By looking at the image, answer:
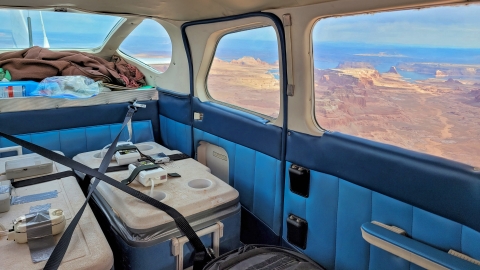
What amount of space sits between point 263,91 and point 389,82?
856mm

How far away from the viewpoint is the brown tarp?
276 cm

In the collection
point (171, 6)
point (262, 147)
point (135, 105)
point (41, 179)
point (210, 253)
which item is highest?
point (171, 6)

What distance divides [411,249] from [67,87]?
102 inches

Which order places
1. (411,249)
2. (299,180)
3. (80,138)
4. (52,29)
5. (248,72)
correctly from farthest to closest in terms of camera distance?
(52,29) < (80,138) < (248,72) < (299,180) < (411,249)

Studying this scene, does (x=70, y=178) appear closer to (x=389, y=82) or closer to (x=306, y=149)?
(x=306, y=149)

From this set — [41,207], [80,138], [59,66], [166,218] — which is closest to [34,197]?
[41,207]

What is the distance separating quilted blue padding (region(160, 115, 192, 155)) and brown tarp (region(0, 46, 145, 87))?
502mm

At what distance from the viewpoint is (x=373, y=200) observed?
148 cm

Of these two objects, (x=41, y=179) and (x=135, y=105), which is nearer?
(x=41, y=179)

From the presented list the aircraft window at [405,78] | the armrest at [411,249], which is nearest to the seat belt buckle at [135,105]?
the aircraft window at [405,78]

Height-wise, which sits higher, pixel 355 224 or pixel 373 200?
pixel 373 200

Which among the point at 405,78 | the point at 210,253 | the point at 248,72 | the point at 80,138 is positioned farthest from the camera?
the point at 80,138

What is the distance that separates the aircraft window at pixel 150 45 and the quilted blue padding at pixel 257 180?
1101 millimetres

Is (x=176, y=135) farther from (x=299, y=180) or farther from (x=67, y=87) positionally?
(x=299, y=180)
